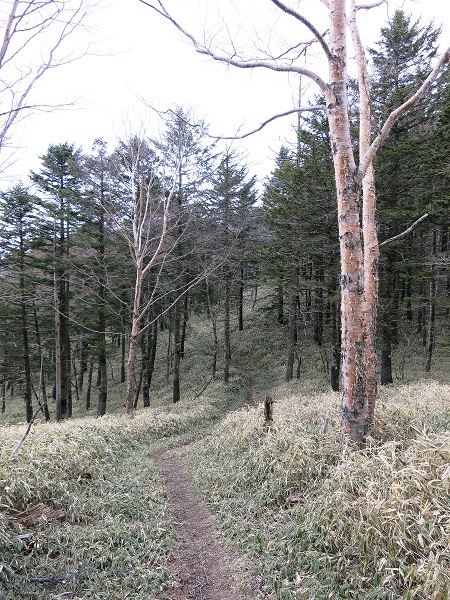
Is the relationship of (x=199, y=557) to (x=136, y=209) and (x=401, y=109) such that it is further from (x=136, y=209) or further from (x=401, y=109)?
(x=136, y=209)

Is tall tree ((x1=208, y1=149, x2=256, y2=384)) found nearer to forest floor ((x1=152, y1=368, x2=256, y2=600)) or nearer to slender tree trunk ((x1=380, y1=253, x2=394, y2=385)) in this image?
slender tree trunk ((x1=380, y1=253, x2=394, y2=385))

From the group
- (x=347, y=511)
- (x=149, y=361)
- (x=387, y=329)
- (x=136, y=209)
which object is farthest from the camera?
(x=149, y=361)

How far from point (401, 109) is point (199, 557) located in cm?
538

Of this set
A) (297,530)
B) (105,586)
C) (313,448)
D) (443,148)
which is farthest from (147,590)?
(443,148)

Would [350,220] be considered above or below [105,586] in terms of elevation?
above

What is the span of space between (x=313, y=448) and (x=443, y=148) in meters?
10.3

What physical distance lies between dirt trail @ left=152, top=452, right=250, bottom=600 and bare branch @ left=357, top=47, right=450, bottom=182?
458cm

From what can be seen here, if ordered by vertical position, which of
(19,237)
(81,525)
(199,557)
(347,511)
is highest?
(19,237)

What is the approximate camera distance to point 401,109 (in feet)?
12.3

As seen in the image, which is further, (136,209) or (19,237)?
(19,237)

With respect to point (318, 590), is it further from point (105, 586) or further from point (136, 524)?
point (136, 524)

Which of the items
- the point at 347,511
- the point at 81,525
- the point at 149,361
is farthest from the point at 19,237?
the point at 347,511

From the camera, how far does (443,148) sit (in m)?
10.5

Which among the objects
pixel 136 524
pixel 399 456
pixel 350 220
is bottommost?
pixel 136 524
